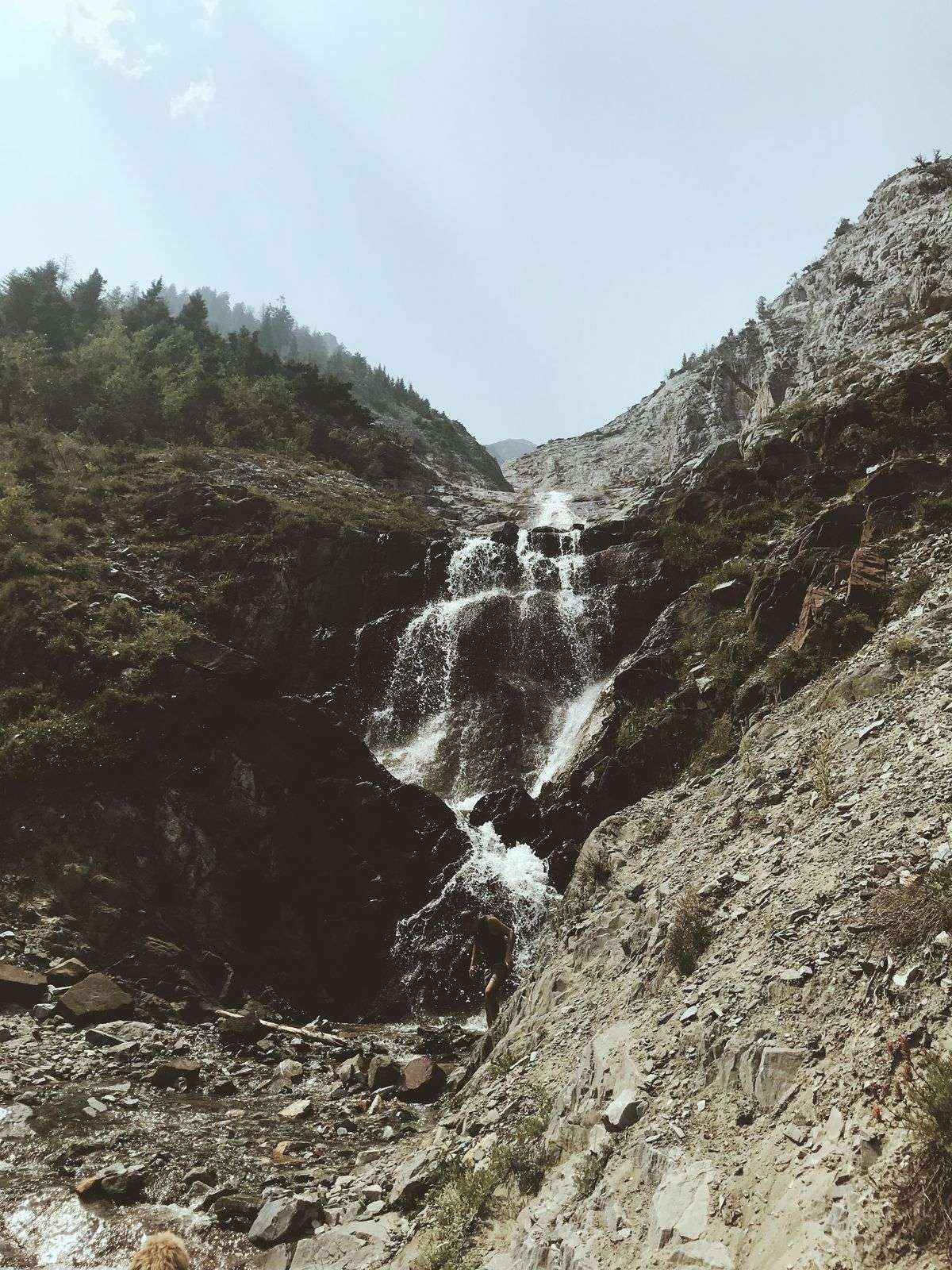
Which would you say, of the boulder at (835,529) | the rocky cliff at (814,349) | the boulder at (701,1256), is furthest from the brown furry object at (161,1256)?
the rocky cliff at (814,349)

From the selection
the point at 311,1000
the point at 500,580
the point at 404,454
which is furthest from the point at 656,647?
the point at 404,454

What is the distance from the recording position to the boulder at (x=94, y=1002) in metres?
12.9

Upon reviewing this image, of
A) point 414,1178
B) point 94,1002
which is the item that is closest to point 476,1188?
point 414,1178

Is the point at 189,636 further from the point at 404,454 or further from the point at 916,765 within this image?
the point at 404,454

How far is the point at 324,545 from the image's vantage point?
33.1 m

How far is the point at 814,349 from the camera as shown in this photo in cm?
5103

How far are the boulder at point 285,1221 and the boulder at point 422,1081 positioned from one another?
388cm

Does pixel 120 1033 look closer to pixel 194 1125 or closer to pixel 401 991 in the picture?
pixel 194 1125

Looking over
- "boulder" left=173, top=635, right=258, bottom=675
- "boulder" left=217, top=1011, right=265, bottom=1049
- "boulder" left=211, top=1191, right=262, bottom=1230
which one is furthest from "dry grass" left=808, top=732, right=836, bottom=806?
"boulder" left=173, top=635, right=258, bottom=675

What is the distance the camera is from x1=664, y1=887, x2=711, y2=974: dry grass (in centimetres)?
855

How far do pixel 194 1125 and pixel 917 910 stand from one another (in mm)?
10303

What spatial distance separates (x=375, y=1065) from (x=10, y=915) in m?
8.59

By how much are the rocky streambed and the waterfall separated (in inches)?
228

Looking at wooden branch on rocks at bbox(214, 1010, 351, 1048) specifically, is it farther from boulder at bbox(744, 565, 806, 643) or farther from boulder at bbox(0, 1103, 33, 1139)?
boulder at bbox(744, 565, 806, 643)
